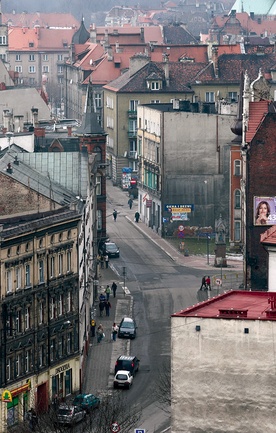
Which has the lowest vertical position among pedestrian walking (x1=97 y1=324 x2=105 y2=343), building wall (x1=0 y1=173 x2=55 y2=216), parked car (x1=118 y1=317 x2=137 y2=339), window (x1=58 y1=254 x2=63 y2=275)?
pedestrian walking (x1=97 y1=324 x2=105 y2=343)

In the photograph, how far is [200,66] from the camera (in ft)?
613

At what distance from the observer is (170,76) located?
183m

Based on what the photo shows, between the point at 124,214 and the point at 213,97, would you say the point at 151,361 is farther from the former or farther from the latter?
the point at 213,97

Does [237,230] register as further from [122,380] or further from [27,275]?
[27,275]

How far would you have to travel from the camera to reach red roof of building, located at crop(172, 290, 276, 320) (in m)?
62.2

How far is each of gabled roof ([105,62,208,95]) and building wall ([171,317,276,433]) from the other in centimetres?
11956

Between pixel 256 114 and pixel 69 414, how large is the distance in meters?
31.4

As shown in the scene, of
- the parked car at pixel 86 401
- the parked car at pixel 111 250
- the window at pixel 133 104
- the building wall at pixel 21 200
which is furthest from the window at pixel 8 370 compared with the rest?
the window at pixel 133 104

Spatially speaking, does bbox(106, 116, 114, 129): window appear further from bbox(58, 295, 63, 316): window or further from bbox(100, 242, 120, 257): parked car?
bbox(58, 295, 63, 316): window

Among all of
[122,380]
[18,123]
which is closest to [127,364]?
[122,380]

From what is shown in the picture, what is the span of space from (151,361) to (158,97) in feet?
271

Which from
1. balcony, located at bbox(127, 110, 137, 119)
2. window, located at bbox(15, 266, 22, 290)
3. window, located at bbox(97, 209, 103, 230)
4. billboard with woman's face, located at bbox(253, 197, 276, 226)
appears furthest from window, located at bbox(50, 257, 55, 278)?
balcony, located at bbox(127, 110, 137, 119)

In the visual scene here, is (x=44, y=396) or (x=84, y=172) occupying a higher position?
(x=84, y=172)

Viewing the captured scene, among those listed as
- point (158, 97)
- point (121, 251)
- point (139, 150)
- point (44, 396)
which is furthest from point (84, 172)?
point (158, 97)
